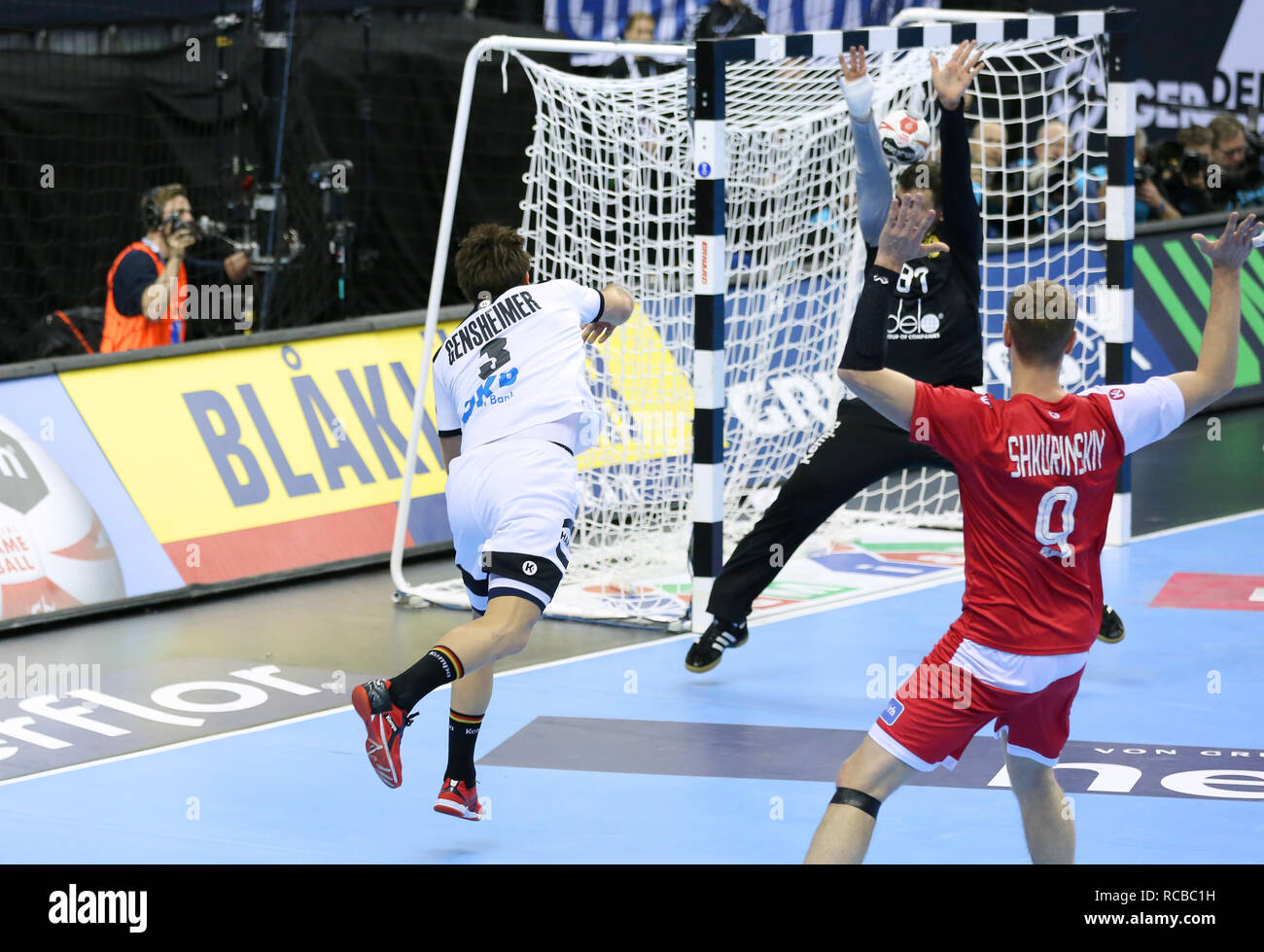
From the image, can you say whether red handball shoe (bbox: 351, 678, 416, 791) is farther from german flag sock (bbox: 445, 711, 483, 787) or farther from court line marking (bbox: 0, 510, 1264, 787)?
court line marking (bbox: 0, 510, 1264, 787)

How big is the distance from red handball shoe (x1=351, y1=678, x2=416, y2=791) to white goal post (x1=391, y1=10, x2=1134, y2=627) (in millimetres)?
3248

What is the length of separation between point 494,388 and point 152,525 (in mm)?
3997

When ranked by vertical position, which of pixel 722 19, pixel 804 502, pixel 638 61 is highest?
pixel 722 19

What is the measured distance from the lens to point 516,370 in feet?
21.6

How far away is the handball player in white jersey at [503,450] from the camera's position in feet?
20.9

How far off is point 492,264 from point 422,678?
153 centimetres

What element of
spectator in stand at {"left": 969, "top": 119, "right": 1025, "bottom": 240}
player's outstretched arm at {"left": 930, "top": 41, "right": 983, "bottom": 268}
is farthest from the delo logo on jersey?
spectator in stand at {"left": 969, "top": 119, "right": 1025, "bottom": 240}

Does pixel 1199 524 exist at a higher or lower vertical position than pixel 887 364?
lower

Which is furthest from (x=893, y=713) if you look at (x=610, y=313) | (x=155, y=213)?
(x=155, y=213)

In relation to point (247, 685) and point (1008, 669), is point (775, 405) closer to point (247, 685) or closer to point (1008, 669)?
point (247, 685)

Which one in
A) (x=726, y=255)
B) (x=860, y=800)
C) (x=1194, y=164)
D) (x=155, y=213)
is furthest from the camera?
(x=1194, y=164)

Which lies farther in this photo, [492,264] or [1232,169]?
[1232,169]

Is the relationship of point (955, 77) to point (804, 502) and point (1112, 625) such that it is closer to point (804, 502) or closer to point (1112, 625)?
point (804, 502)

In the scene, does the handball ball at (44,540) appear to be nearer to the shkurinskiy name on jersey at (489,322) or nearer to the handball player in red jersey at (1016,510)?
the shkurinskiy name on jersey at (489,322)
